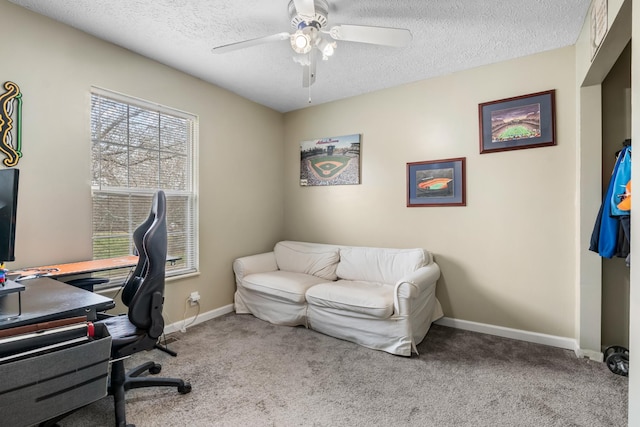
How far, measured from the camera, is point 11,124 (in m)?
2.01

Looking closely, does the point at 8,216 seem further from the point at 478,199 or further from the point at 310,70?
the point at 478,199

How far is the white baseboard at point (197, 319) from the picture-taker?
2939 mm

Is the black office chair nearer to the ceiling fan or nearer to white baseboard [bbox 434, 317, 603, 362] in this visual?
the ceiling fan

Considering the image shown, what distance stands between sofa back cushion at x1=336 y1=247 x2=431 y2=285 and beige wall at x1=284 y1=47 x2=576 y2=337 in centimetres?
24

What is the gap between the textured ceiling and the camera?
2051 millimetres

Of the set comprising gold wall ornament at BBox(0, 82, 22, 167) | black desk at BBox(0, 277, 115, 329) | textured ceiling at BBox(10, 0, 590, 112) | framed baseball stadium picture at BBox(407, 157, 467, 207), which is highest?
textured ceiling at BBox(10, 0, 590, 112)

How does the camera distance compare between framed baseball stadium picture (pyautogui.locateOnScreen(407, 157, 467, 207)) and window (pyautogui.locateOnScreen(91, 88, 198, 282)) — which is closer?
window (pyautogui.locateOnScreen(91, 88, 198, 282))

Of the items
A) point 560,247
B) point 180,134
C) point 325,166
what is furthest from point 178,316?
point 560,247

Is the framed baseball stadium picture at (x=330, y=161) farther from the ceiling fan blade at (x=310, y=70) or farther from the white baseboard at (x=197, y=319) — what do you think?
the white baseboard at (x=197, y=319)

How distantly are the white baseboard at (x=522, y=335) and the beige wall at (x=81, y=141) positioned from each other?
2.48 meters

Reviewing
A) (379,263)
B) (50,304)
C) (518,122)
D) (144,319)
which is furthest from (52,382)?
(518,122)

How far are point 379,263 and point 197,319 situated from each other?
1.99 meters

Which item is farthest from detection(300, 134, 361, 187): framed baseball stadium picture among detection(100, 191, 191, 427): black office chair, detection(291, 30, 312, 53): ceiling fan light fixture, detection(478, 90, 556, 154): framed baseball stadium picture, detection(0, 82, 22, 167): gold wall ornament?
detection(0, 82, 22, 167): gold wall ornament

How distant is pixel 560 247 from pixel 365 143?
2133 millimetres
